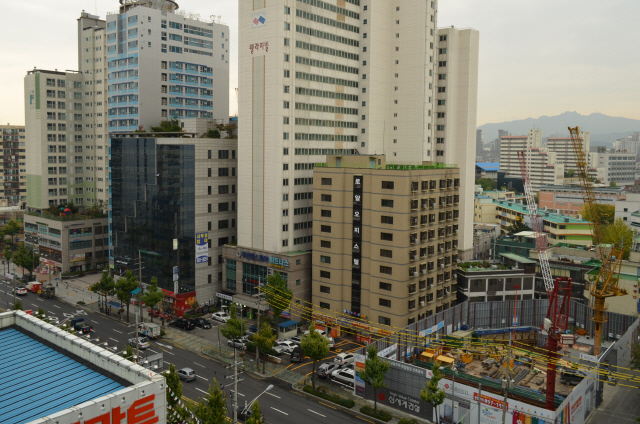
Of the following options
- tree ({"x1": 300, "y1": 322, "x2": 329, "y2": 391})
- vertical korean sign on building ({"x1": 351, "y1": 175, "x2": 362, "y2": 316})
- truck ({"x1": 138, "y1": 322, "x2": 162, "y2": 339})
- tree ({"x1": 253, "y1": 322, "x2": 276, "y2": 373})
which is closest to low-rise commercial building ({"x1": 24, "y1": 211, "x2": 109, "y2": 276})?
truck ({"x1": 138, "y1": 322, "x2": 162, "y2": 339})

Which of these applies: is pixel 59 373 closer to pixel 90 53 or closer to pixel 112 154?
pixel 112 154

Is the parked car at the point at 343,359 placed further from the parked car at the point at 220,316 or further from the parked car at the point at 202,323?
the parked car at the point at 220,316

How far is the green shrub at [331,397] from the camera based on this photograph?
6188cm

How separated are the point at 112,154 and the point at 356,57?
57699 mm

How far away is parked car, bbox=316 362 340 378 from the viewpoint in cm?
6956

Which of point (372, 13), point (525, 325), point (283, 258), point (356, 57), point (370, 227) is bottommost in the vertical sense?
point (525, 325)

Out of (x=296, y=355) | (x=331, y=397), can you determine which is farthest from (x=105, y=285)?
(x=331, y=397)

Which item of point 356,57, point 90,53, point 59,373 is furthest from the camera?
point 90,53

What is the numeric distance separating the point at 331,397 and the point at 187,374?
2010 centimetres

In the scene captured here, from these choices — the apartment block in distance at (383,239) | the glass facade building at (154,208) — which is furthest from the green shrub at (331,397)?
the glass facade building at (154,208)

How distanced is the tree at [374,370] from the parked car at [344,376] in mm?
7363

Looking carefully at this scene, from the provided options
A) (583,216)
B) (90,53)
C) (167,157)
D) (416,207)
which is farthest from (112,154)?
(583,216)

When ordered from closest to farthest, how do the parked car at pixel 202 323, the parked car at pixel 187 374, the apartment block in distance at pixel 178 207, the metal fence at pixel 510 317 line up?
the parked car at pixel 187 374, the metal fence at pixel 510 317, the parked car at pixel 202 323, the apartment block in distance at pixel 178 207

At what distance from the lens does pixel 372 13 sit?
104688mm
